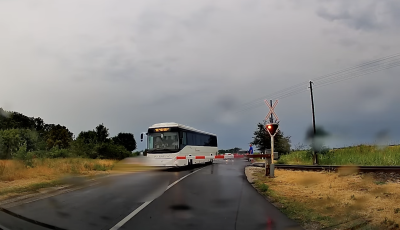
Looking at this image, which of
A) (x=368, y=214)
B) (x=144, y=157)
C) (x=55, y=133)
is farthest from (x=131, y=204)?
(x=55, y=133)

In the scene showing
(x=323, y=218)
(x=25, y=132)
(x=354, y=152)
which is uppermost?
(x=25, y=132)

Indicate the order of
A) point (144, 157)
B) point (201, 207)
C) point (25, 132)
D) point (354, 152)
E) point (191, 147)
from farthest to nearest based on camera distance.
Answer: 1. point (25, 132)
2. point (191, 147)
3. point (144, 157)
4. point (354, 152)
5. point (201, 207)

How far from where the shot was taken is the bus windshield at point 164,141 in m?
25.0

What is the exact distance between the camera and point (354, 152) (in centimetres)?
2372

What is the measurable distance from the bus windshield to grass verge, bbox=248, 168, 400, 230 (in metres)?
12.4

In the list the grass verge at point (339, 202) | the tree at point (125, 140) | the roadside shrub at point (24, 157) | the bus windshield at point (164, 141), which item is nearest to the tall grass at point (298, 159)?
the bus windshield at point (164, 141)

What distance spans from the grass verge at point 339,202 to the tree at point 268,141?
23648 millimetres

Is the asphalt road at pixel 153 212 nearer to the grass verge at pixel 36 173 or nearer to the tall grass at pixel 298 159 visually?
the grass verge at pixel 36 173

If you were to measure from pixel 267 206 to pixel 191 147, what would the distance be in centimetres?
1943

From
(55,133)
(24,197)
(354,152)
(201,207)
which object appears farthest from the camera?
(55,133)

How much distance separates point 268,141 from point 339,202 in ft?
101

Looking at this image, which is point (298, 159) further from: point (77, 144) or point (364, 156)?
point (77, 144)

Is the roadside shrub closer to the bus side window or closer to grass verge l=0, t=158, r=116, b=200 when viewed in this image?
grass verge l=0, t=158, r=116, b=200

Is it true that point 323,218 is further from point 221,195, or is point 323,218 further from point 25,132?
point 25,132
